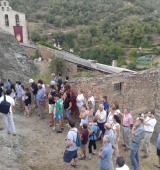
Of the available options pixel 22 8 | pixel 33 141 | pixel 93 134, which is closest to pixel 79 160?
pixel 93 134

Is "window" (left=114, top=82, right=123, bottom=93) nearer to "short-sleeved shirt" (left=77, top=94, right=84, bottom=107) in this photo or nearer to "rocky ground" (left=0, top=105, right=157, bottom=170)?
"short-sleeved shirt" (left=77, top=94, right=84, bottom=107)

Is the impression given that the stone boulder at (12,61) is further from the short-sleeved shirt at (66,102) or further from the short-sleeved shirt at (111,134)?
the short-sleeved shirt at (111,134)

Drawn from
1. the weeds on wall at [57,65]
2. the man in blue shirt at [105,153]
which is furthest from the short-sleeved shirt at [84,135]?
the weeds on wall at [57,65]

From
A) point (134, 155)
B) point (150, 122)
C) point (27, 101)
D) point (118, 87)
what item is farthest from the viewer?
point (118, 87)

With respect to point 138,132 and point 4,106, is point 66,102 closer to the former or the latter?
point 4,106

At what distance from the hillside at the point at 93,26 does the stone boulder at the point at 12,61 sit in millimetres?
32518

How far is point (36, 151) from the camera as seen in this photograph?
28.7 ft

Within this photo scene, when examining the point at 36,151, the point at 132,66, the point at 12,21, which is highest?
the point at 12,21

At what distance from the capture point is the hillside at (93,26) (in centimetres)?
5641

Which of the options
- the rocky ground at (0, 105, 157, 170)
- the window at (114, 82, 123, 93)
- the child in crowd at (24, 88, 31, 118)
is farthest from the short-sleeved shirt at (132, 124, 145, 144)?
the window at (114, 82, 123, 93)

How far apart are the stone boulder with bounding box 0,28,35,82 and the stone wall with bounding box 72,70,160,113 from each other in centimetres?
478

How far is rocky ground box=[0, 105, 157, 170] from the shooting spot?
7883 mm

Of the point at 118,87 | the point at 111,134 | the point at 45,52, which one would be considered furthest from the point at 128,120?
the point at 45,52

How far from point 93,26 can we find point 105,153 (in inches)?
2263
